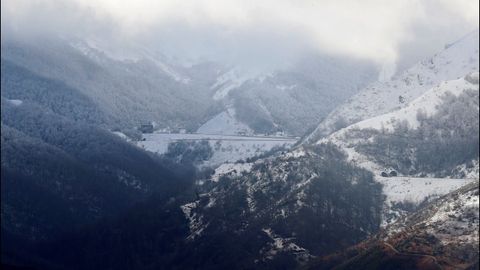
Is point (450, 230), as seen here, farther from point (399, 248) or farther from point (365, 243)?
point (365, 243)

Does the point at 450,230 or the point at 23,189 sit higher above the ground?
the point at 23,189

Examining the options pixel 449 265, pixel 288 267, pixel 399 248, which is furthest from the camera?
pixel 288 267

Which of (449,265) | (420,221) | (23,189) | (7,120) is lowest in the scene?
(449,265)

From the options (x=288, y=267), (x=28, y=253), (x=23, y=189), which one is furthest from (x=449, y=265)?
(x=23, y=189)

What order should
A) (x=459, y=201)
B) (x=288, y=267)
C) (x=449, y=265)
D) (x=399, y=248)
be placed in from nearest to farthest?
(x=449, y=265) → (x=399, y=248) → (x=459, y=201) → (x=288, y=267)

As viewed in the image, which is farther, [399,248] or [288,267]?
[288,267]

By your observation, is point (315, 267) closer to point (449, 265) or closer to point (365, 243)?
point (365, 243)

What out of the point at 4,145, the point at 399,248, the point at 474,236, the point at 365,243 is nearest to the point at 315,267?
the point at 365,243
